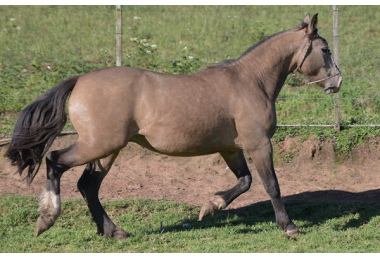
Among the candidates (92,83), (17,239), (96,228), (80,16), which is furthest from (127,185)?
(80,16)

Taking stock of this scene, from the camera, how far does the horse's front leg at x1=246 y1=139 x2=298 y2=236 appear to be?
18.7 ft

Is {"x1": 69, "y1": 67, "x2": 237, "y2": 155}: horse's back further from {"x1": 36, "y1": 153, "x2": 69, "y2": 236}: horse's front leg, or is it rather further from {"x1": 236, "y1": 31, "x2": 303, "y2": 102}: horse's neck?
{"x1": 236, "y1": 31, "x2": 303, "y2": 102}: horse's neck

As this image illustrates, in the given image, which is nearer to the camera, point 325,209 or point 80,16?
point 325,209

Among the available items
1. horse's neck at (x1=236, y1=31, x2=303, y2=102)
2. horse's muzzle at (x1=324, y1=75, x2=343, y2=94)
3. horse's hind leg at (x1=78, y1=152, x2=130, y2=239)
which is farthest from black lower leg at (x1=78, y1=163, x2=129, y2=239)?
horse's muzzle at (x1=324, y1=75, x2=343, y2=94)

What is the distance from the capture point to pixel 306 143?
9.14m

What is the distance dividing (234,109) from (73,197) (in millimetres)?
3072

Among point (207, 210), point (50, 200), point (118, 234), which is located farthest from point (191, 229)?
point (50, 200)

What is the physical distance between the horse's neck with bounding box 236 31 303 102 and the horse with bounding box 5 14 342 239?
0.04ft

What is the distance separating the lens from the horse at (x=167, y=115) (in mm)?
5191

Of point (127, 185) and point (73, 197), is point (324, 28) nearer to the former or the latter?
point (127, 185)

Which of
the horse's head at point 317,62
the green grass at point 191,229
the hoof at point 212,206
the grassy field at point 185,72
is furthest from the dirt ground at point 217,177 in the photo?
the horse's head at point 317,62

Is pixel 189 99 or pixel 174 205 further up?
pixel 189 99

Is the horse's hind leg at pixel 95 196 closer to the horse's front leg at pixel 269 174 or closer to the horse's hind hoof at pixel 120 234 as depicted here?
the horse's hind hoof at pixel 120 234

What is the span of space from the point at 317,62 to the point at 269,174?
148cm
